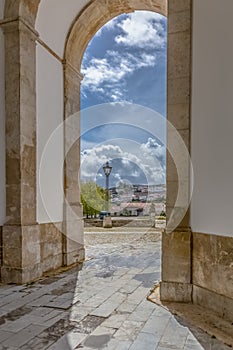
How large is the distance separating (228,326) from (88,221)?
39.4 ft

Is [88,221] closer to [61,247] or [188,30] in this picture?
[61,247]

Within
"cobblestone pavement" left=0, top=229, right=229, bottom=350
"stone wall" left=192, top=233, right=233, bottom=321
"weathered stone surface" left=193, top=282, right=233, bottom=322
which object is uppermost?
"stone wall" left=192, top=233, right=233, bottom=321

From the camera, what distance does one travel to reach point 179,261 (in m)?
3.67

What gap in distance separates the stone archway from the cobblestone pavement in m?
0.39

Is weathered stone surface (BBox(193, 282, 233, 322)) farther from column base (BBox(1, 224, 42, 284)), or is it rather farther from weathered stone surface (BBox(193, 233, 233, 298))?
column base (BBox(1, 224, 42, 284))

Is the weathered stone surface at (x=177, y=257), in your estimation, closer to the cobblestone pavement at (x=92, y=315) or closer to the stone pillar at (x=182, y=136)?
the stone pillar at (x=182, y=136)

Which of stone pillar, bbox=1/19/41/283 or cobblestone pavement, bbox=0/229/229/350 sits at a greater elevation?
stone pillar, bbox=1/19/41/283

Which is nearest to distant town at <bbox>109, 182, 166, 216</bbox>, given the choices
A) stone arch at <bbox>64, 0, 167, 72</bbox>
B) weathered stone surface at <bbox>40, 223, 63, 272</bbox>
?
weathered stone surface at <bbox>40, 223, 63, 272</bbox>

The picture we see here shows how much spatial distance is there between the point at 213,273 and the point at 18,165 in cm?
297

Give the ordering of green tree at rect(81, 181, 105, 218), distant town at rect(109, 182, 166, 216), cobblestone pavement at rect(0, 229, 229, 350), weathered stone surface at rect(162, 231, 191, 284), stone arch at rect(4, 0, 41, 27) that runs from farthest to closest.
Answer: green tree at rect(81, 181, 105, 218) < distant town at rect(109, 182, 166, 216) < stone arch at rect(4, 0, 41, 27) < weathered stone surface at rect(162, 231, 191, 284) < cobblestone pavement at rect(0, 229, 229, 350)

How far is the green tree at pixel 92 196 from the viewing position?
1905 cm

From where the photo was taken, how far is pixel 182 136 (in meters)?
3.70

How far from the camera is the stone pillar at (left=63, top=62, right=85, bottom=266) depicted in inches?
229

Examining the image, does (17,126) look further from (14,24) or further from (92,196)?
(92,196)
